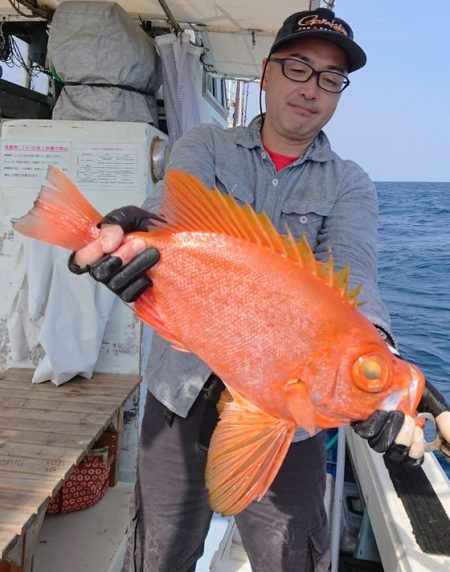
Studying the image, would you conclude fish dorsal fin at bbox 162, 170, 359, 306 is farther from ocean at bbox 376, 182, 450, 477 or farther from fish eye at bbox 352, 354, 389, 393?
ocean at bbox 376, 182, 450, 477

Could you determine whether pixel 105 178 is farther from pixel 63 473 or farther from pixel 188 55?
pixel 63 473

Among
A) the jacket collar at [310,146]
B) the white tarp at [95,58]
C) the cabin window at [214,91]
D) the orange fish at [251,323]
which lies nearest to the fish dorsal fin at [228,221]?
the orange fish at [251,323]

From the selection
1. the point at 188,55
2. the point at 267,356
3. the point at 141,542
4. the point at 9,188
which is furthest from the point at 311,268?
the point at 188,55

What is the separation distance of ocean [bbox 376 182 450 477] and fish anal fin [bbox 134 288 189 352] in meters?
4.88

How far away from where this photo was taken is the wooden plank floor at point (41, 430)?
2.20 meters

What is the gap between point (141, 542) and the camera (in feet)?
7.27

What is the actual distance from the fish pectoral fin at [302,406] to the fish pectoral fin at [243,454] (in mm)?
93

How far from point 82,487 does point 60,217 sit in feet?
8.15

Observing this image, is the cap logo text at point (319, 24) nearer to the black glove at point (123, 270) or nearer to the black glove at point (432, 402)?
the black glove at point (123, 270)

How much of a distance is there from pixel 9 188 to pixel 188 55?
2072 mm

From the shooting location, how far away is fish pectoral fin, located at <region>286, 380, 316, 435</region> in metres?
1.23

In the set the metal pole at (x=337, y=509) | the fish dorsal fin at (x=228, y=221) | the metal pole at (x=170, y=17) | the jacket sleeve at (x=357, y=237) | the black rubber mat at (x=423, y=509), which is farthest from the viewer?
the metal pole at (x=170, y=17)

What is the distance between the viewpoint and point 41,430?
2.83 m

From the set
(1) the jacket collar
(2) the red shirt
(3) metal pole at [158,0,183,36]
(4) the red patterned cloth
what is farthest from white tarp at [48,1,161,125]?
(4) the red patterned cloth
